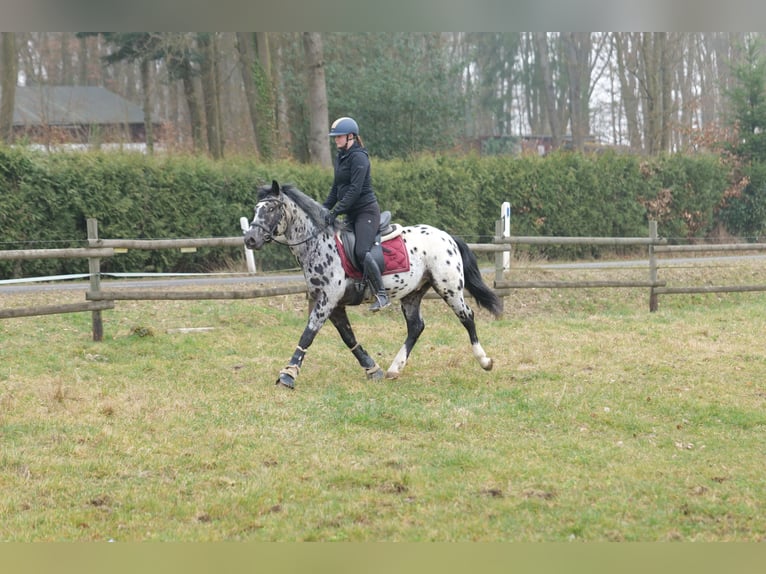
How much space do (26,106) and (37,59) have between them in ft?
16.6

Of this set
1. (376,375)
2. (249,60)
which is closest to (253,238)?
(376,375)

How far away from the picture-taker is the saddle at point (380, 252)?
8.95m

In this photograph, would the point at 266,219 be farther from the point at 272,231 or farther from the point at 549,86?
the point at 549,86

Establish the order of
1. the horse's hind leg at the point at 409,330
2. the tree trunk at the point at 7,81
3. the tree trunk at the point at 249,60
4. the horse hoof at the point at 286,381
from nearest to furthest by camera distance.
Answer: the horse hoof at the point at 286,381
the horse's hind leg at the point at 409,330
the tree trunk at the point at 7,81
the tree trunk at the point at 249,60

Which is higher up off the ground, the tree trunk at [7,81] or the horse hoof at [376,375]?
the tree trunk at [7,81]

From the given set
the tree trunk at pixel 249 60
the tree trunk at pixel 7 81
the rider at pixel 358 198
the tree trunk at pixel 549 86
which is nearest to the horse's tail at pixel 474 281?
the rider at pixel 358 198

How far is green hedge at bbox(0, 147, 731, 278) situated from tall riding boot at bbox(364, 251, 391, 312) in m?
9.97

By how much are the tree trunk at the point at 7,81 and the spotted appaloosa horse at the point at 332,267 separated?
49.0 ft

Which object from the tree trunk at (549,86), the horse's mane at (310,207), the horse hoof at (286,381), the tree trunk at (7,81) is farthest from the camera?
the tree trunk at (549,86)

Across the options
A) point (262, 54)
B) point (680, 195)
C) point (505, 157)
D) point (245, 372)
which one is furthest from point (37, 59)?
point (245, 372)

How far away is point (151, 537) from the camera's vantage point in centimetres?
462

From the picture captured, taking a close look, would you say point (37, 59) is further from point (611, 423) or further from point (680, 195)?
point (611, 423)

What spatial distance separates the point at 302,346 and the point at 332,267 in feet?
2.94

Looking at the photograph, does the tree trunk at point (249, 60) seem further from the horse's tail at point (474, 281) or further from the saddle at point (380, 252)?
the saddle at point (380, 252)
